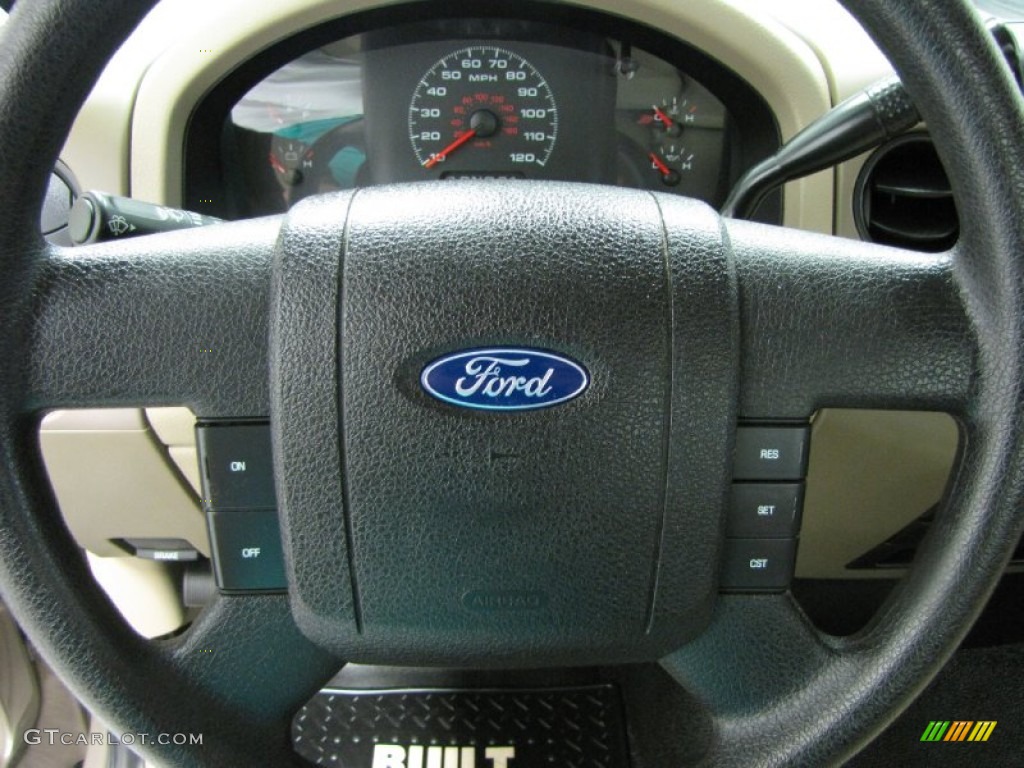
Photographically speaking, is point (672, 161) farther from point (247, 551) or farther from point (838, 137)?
point (247, 551)

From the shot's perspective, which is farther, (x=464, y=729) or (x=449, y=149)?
(x=449, y=149)

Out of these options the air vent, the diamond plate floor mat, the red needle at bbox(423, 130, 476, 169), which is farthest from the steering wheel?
the red needle at bbox(423, 130, 476, 169)

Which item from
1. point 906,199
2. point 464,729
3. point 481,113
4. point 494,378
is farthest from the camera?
point 481,113

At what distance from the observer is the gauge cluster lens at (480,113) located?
4.33 ft

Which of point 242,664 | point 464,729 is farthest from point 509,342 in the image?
point 464,729

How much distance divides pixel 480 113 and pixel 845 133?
581 mm

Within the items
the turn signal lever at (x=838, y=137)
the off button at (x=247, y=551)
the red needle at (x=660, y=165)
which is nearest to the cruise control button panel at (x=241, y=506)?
the off button at (x=247, y=551)

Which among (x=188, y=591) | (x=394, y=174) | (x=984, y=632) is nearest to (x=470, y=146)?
(x=394, y=174)

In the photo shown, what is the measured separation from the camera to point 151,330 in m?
0.67

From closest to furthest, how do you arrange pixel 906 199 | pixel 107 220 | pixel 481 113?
1. pixel 107 220
2. pixel 906 199
3. pixel 481 113

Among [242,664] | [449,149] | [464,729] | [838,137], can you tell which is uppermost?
[838,137]

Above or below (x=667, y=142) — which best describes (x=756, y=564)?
below

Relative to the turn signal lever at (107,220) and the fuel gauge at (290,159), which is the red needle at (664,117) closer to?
the fuel gauge at (290,159)

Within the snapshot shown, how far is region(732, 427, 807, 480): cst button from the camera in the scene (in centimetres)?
70
